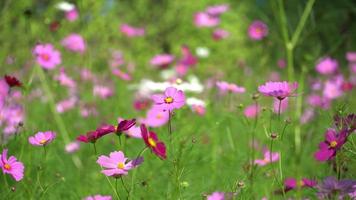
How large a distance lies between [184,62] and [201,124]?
2.92ft

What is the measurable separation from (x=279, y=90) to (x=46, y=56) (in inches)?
49.1

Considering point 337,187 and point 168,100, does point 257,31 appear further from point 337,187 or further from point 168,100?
point 337,187

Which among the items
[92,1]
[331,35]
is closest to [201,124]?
[92,1]

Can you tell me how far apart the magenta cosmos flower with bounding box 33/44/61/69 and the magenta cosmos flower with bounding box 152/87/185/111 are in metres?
0.92

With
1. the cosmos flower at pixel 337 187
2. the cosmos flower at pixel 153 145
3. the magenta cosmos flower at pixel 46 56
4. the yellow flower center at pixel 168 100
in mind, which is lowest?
the cosmos flower at pixel 337 187

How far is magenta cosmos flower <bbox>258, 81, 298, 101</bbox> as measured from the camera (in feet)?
4.35

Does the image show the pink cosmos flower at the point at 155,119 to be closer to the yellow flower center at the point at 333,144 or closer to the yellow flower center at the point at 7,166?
the yellow flower center at the point at 7,166

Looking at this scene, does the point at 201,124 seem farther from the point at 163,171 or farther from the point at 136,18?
the point at 136,18

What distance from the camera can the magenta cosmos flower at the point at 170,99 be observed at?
1371mm

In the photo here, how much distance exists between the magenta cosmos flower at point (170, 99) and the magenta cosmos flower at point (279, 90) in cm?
21

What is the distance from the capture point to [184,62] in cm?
390

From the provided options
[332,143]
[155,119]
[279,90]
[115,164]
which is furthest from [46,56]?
[332,143]

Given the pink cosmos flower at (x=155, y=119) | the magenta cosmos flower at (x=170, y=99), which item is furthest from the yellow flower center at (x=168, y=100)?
the pink cosmos flower at (x=155, y=119)

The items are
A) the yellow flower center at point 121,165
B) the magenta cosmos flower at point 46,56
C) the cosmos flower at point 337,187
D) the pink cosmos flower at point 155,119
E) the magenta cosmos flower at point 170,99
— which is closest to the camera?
the cosmos flower at point 337,187
